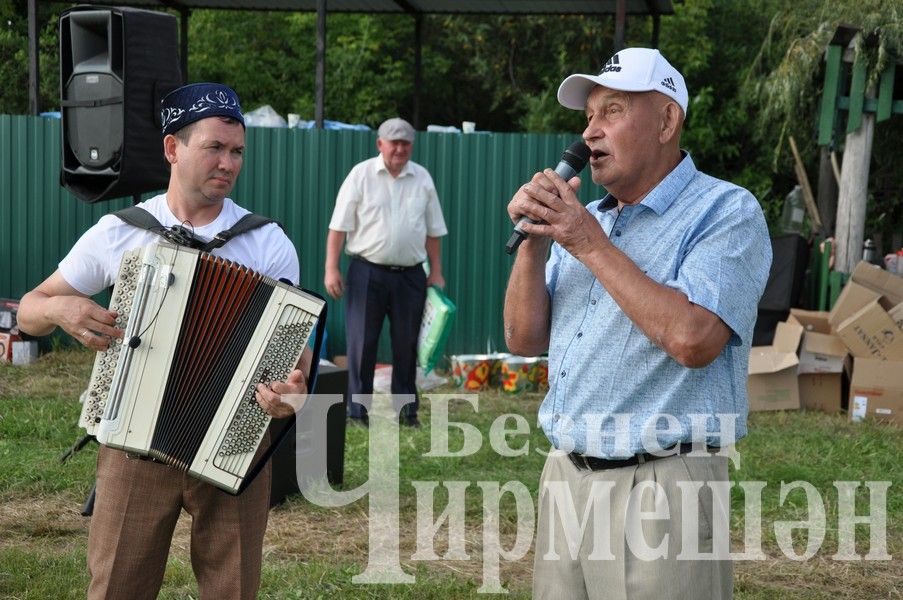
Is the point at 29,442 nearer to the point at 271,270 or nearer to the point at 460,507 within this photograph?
the point at 460,507

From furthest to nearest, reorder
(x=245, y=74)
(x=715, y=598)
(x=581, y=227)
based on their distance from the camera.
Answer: (x=245, y=74), (x=715, y=598), (x=581, y=227)

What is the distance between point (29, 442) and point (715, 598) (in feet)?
18.3

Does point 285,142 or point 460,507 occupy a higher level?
point 285,142

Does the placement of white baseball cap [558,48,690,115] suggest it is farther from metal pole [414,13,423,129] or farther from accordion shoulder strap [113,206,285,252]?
metal pole [414,13,423,129]

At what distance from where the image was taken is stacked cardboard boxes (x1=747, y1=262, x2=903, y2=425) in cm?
873

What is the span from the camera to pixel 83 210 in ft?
36.4

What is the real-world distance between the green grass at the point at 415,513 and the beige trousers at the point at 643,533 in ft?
6.95

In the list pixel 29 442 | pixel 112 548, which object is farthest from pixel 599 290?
pixel 29 442

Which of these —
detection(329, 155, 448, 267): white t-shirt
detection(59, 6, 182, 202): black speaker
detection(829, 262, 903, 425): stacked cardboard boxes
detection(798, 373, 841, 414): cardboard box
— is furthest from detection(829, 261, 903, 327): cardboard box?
detection(59, 6, 182, 202): black speaker

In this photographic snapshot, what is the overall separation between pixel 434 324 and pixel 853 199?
14.2 feet

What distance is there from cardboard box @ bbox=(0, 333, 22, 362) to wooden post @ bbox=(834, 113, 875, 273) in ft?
24.7

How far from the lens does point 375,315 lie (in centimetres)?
818

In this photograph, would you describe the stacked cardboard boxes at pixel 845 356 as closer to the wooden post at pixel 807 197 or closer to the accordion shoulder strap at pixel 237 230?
the wooden post at pixel 807 197

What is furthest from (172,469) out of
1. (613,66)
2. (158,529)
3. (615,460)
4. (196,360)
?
(613,66)
